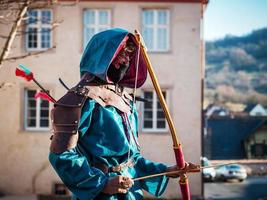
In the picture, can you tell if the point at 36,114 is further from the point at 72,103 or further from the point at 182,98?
the point at 72,103

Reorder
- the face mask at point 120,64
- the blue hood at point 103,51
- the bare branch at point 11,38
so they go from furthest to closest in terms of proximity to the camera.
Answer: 1. the bare branch at point 11,38
2. the face mask at point 120,64
3. the blue hood at point 103,51

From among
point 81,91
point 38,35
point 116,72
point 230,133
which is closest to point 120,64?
point 116,72


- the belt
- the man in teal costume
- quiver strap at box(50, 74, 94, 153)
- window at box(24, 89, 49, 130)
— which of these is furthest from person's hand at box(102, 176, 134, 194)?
window at box(24, 89, 49, 130)

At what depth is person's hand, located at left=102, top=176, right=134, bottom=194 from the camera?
2.70m

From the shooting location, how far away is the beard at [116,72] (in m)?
3.12

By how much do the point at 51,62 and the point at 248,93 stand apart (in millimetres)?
96792

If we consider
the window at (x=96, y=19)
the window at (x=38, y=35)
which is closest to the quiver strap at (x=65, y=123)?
the window at (x=96, y=19)

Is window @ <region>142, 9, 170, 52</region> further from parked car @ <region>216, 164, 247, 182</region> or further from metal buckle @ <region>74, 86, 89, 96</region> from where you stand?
parked car @ <region>216, 164, 247, 182</region>

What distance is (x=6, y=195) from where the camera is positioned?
15945 mm

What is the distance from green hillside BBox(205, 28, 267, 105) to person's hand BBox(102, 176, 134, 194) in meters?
106

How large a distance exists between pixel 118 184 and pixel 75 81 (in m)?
13.0

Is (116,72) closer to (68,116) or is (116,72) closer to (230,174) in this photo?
(68,116)

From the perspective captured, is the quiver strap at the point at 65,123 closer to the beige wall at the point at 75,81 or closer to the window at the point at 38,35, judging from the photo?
the beige wall at the point at 75,81

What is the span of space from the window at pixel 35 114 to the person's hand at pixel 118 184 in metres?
13.6
